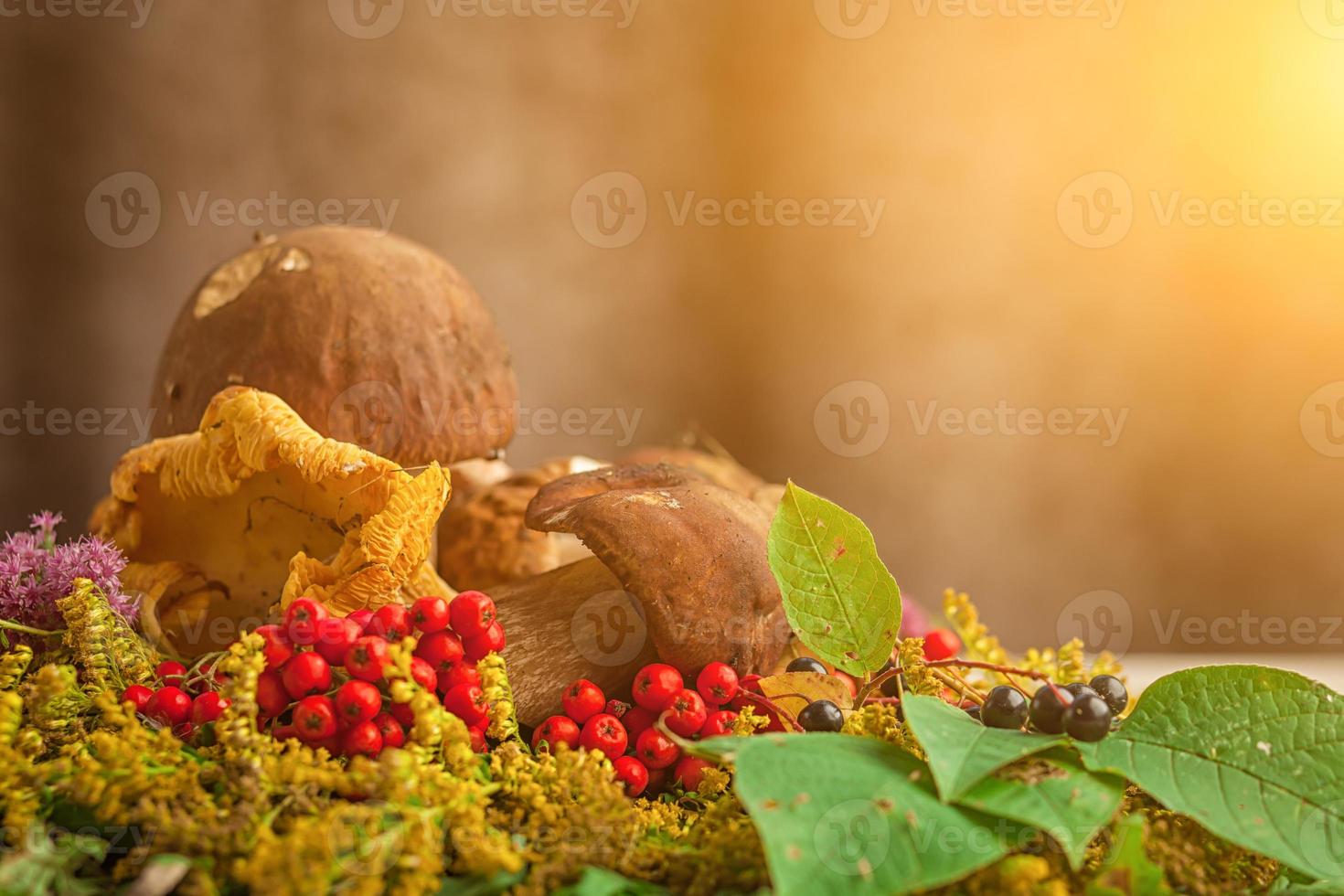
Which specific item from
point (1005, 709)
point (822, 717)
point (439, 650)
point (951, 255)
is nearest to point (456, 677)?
point (439, 650)

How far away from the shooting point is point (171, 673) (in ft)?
2.32

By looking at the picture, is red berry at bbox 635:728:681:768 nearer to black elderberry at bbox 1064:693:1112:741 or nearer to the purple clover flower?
black elderberry at bbox 1064:693:1112:741

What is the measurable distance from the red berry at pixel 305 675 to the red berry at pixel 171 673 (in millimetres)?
125

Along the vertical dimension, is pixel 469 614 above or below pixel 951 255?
below

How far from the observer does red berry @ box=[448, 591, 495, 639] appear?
26.5 inches

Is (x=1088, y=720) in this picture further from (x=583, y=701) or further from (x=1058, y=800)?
(x=583, y=701)

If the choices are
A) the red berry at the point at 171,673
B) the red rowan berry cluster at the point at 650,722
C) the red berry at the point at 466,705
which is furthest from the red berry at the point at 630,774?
the red berry at the point at 171,673

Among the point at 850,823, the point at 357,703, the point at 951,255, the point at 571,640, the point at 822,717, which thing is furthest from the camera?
the point at 951,255

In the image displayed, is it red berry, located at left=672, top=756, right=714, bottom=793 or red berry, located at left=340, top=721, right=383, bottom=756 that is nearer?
red berry, located at left=340, top=721, right=383, bottom=756

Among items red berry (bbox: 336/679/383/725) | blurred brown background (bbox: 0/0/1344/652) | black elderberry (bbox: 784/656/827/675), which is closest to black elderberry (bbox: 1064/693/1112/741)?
black elderberry (bbox: 784/656/827/675)

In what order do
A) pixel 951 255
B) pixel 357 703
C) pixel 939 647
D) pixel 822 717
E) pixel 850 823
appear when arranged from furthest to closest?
pixel 951 255 < pixel 939 647 < pixel 822 717 < pixel 357 703 < pixel 850 823

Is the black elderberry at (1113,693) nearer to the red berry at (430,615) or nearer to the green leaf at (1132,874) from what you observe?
the green leaf at (1132,874)

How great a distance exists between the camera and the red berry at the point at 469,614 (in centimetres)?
67

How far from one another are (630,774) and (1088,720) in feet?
0.99
